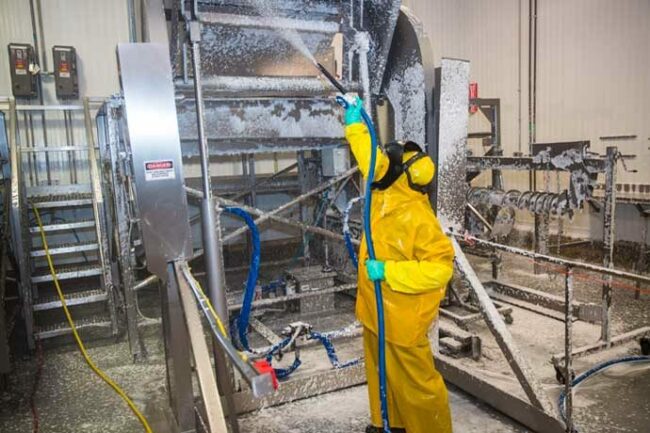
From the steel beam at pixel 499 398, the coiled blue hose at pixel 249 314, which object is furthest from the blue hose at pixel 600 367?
the coiled blue hose at pixel 249 314

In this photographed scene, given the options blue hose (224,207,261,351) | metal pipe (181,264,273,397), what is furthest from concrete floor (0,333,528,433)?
metal pipe (181,264,273,397)

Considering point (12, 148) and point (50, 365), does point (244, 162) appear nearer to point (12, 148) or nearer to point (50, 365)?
point (12, 148)

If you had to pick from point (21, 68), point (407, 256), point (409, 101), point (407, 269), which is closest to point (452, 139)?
point (409, 101)

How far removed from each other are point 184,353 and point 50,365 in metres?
2.40

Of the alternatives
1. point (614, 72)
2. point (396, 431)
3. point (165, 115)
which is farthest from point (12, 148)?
point (614, 72)

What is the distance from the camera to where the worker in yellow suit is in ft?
7.95

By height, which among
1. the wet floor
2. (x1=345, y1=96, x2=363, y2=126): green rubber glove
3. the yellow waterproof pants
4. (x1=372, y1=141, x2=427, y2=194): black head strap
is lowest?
the wet floor

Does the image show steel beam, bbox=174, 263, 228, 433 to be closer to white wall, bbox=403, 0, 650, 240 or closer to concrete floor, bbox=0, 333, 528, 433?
concrete floor, bbox=0, 333, 528, 433

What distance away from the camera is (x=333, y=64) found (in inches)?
159

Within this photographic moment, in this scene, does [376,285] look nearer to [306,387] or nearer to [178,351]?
[178,351]

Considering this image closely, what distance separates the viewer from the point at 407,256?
8.32 feet

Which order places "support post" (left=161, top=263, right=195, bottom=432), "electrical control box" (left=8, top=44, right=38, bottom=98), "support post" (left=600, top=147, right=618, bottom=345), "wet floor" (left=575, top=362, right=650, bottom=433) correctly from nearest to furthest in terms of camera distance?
"support post" (left=161, top=263, right=195, bottom=432) → "wet floor" (left=575, top=362, right=650, bottom=433) → "support post" (left=600, top=147, right=618, bottom=345) → "electrical control box" (left=8, top=44, right=38, bottom=98)

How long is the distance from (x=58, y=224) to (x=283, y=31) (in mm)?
2976

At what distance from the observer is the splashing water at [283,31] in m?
3.25
